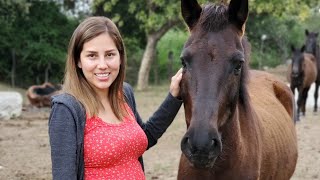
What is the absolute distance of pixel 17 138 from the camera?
31.4 feet

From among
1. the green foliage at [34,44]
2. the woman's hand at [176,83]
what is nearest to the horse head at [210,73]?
the woman's hand at [176,83]

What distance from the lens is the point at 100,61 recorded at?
268 centimetres

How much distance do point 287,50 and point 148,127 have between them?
37.2 metres

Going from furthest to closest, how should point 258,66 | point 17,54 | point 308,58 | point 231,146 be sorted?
point 258,66
point 17,54
point 308,58
point 231,146

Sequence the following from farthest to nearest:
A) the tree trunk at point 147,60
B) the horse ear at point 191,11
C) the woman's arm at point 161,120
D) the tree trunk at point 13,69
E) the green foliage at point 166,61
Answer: the green foliage at point 166,61
the tree trunk at point 13,69
the tree trunk at point 147,60
the woman's arm at point 161,120
the horse ear at point 191,11

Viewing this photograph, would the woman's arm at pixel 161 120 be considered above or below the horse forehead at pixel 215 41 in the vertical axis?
below

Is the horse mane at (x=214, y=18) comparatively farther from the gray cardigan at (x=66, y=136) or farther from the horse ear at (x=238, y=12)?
the gray cardigan at (x=66, y=136)

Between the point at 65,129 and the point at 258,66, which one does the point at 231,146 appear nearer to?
the point at 65,129

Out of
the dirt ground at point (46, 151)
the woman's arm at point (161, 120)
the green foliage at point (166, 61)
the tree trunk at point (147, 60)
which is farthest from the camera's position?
the green foliage at point (166, 61)

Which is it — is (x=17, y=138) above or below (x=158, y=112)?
below

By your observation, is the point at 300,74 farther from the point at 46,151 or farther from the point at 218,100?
the point at 218,100

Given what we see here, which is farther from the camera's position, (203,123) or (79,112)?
(79,112)

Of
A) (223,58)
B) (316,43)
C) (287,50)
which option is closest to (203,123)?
(223,58)

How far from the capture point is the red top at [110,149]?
8.59 feet
